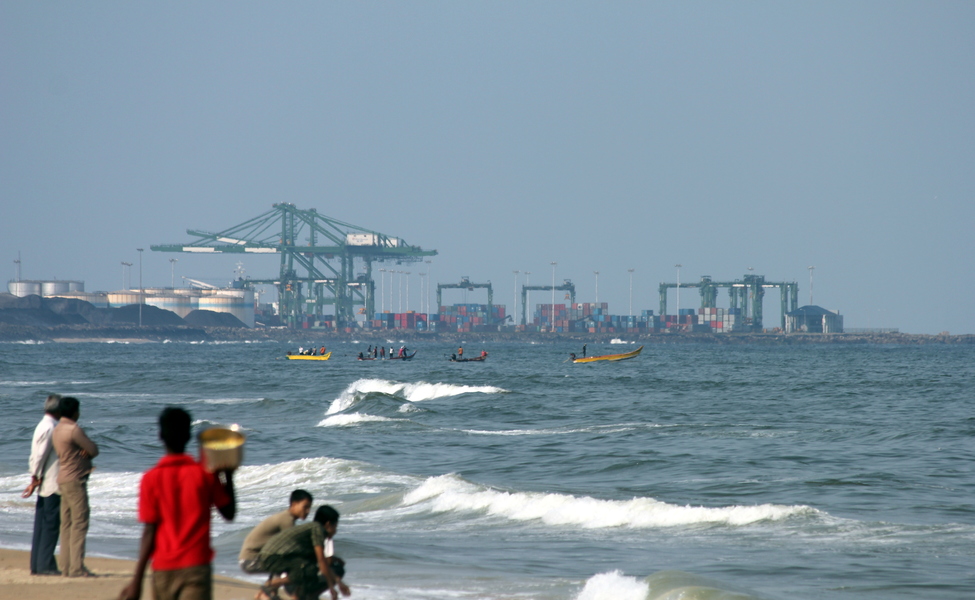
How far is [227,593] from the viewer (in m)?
7.26

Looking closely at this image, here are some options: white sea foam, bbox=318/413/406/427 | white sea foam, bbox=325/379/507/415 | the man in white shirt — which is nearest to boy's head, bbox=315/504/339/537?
the man in white shirt

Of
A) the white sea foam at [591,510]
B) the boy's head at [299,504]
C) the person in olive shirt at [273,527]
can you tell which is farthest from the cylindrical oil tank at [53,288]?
the boy's head at [299,504]

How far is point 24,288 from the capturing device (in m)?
166

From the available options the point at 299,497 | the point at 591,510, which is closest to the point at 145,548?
the point at 299,497

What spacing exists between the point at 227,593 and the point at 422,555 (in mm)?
2456

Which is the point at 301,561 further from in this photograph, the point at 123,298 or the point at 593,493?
the point at 123,298

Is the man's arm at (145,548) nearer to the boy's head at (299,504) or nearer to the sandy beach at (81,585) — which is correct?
the boy's head at (299,504)

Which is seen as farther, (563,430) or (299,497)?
(563,430)

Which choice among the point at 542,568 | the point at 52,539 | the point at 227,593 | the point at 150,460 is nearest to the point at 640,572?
the point at 542,568

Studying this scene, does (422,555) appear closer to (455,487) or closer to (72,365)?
(455,487)

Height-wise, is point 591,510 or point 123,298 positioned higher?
point 123,298

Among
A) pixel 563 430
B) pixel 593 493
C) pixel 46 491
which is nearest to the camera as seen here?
pixel 46 491

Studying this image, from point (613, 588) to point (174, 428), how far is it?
14.7 ft

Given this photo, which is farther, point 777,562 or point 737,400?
point 737,400
